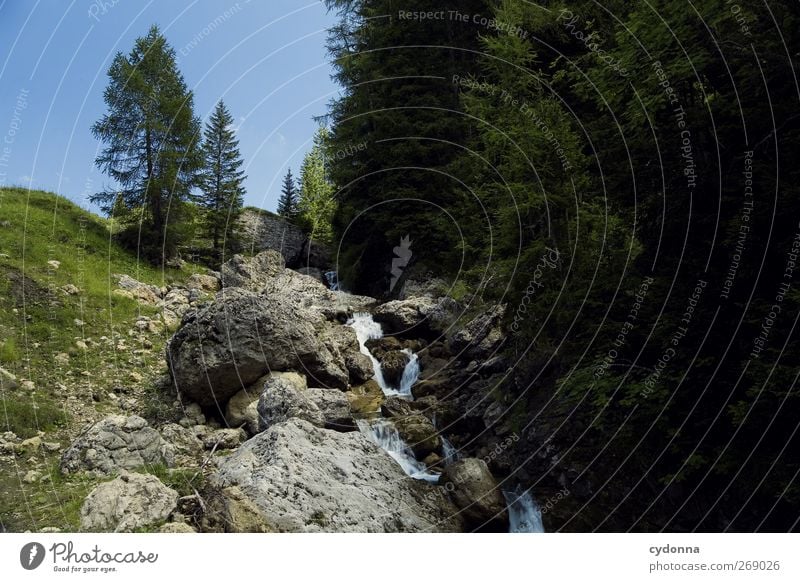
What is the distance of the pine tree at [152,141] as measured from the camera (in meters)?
25.6

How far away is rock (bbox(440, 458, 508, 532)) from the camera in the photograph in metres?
11.7

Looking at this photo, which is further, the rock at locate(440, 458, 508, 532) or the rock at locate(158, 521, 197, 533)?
the rock at locate(440, 458, 508, 532)

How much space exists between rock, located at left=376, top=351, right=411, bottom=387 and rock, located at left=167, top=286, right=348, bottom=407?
2798mm

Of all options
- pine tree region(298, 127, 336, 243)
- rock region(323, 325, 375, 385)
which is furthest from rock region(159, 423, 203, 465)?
pine tree region(298, 127, 336, 243)

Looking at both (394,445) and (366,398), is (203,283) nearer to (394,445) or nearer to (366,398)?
(366,398)

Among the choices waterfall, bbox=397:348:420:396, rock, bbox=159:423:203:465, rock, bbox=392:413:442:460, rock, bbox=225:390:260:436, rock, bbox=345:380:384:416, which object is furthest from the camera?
waterfall, bbox=397:348:420:396

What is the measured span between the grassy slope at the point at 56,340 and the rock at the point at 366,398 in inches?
233

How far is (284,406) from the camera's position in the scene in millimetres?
12594

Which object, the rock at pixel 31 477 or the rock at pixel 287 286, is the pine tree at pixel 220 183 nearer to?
the rock at pixel 287 286

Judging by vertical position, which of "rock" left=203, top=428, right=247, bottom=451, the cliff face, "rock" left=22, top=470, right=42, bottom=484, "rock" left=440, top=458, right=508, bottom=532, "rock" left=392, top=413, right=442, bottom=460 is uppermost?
the cliff face

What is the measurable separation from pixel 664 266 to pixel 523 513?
638 centimetres

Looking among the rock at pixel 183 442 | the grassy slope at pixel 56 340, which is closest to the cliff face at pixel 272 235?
the grassy slope at pixel 56 340

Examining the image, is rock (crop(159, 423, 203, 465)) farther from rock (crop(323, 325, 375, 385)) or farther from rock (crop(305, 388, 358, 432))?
rock (crop(323, 325, 375, 385))

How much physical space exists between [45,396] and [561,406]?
506 inches
